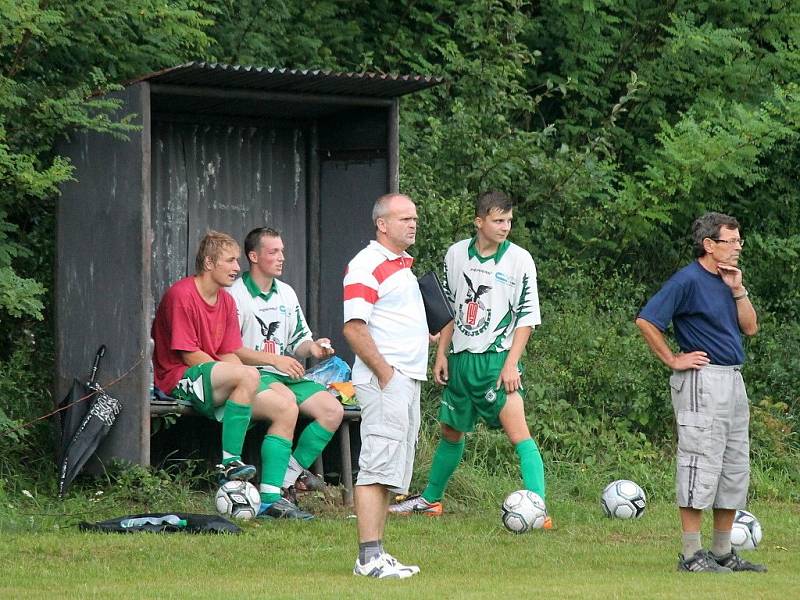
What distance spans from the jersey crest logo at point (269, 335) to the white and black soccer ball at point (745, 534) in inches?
136

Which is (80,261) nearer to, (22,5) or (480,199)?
(22,5)

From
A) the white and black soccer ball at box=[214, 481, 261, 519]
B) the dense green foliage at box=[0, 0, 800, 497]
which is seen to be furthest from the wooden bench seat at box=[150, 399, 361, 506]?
the dense green foliage at box=[0, 0, 800, 497]

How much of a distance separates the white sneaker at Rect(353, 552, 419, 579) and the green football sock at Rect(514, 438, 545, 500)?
2174 mm

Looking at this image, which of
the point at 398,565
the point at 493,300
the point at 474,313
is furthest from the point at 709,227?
the point at 398,565

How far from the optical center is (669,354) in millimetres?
7285

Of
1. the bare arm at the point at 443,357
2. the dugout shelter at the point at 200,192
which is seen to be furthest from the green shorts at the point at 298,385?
the bare arm at the point at 443,357

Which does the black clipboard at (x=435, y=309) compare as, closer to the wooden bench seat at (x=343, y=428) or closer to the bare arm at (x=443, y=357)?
the bare arm at (x=443, y=357)

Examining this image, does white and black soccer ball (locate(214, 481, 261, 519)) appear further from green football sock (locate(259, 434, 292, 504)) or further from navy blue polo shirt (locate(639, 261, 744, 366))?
navy blue polo shirt (locate(639, 261, 744, 366))

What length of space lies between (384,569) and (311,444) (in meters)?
2.72

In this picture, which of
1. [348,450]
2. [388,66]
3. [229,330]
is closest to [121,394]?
[229,330]

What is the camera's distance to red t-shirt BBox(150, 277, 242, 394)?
9.41 meters

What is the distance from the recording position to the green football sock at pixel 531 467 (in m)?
8.93

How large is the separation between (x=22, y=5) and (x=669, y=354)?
459cm

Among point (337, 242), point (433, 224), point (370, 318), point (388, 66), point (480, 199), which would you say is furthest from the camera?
point (388, 66)
